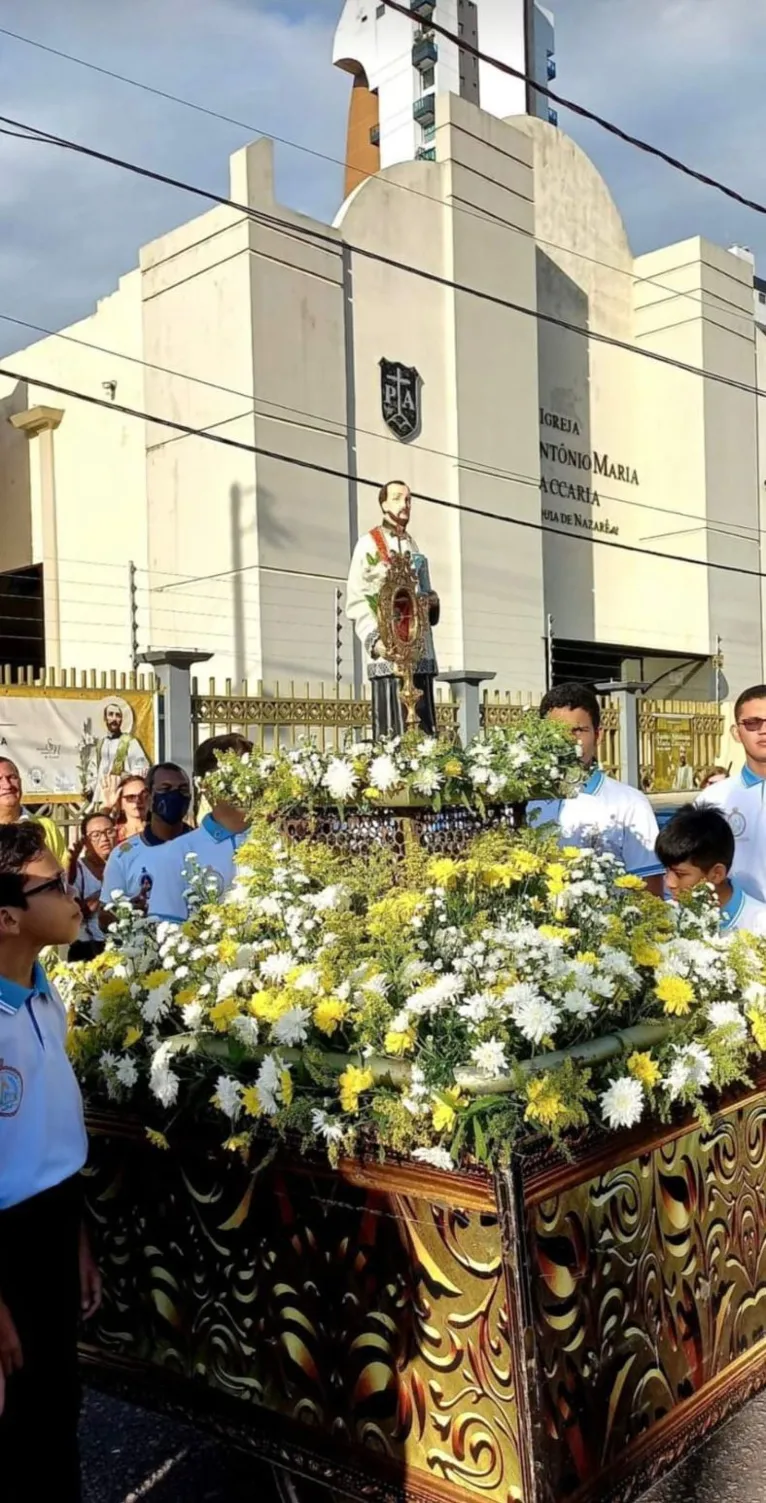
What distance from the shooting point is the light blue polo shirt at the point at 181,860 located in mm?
4129

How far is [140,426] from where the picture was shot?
50.4 ft

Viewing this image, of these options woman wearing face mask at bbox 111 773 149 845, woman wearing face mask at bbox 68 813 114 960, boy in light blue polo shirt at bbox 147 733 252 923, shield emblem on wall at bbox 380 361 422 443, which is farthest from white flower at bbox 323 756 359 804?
shield emblem on wall at bbox 380 361 422 443

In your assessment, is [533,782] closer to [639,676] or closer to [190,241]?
[190,241]

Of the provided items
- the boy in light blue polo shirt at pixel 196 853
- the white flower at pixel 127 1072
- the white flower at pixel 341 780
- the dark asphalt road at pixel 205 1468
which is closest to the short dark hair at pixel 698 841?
the white flower at pixel 341 780

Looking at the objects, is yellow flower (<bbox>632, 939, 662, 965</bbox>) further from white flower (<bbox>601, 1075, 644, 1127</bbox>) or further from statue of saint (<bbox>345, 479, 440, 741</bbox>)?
statue of saint (<bbox>345, 479, 440, 741</bbox>)

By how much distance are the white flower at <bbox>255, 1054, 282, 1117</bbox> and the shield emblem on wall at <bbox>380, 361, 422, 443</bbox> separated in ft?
46.9

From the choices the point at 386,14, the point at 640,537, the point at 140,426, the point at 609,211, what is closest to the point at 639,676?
the point at 640,537

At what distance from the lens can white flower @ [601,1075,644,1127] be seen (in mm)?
2076

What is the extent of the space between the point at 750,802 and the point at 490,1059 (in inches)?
87.8

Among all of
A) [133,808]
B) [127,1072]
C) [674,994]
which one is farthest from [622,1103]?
[133,808]

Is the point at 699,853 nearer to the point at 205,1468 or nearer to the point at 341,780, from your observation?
the point at 341,780

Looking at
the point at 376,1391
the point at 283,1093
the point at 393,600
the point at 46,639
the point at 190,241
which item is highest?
the point at 190,241

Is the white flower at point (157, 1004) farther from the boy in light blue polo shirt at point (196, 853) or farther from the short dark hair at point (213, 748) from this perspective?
the short dark hair at point (213, 748)

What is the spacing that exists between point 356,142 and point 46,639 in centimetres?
1886
